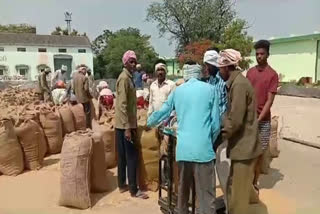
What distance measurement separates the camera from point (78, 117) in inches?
287

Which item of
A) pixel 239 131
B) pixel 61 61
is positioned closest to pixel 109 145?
pixel 239 131

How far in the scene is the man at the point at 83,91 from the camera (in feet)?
25.3

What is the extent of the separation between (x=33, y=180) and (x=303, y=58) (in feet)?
95.8

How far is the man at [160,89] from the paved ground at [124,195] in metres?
1.13

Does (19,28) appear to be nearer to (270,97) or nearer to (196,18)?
(196,18)

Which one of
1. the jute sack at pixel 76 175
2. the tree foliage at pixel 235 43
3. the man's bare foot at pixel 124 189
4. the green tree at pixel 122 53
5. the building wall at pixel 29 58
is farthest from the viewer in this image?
the green tree at pixel 122 53

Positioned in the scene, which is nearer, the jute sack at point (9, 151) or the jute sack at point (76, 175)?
the jute sack at point (76, 175)

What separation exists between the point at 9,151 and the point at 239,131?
10.5 feet

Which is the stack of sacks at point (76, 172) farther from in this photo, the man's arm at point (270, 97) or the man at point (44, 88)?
the man at point (44, 88)

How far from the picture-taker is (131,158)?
15.1 feet

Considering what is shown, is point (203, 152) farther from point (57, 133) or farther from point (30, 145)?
point (57, 133)

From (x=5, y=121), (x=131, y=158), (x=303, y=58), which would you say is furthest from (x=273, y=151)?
(x=303, y=58)

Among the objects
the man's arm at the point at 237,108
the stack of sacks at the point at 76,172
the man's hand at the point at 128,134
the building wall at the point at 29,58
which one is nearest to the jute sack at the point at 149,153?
the man's hand at the point at 128,134

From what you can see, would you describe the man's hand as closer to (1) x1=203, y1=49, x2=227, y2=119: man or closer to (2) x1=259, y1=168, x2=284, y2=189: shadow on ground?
(1) x1=203, y1=49, x2=227, y2=119: man
